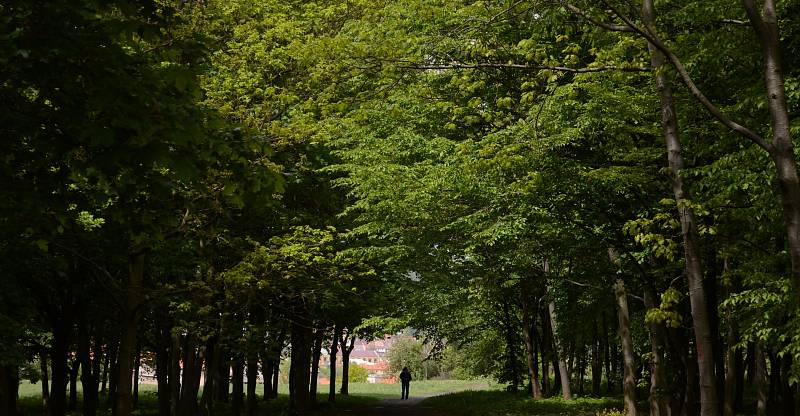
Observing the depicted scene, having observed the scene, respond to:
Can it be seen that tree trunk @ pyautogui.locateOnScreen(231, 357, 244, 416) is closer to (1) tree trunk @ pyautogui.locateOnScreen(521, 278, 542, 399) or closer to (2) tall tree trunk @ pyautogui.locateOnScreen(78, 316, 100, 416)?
(2) tall tree trunk @ pyautogui.locateOnScreen(78, 316, 100, 416)

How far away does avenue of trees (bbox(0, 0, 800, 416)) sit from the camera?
6.43m

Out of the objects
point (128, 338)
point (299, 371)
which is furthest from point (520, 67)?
point (299, 371)

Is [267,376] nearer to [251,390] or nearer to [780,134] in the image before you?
[251,390]

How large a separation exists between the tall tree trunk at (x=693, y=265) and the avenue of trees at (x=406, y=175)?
0.03 metres

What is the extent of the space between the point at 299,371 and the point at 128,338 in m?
11.9

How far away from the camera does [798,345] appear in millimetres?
10164

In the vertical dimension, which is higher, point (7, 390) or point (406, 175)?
point (406, 175)

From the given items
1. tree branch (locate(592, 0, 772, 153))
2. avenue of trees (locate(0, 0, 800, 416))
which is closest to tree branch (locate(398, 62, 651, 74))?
avenue of trees (locate(0, 0, 800, 416))

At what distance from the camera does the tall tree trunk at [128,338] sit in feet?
47.1

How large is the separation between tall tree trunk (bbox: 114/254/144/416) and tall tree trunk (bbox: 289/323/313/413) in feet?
34.5

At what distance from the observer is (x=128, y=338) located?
597 inches

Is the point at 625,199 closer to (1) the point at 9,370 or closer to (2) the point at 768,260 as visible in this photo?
(2) the point at 768,260

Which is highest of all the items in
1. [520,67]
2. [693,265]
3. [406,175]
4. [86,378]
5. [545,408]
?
[406,175]

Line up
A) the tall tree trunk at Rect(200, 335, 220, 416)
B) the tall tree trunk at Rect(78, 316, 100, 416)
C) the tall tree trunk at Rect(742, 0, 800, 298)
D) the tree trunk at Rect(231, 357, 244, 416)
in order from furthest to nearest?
1. the tree trunk at Rect(231, 357, 244, 416)
2. the tall tree trunk at Rect(200, 335, 220, 416)
3. the tall tree trunk at Rect(78, 316, 100, 416)
4. the tall tree trunk at Rect(742, 0, 800, 298)
